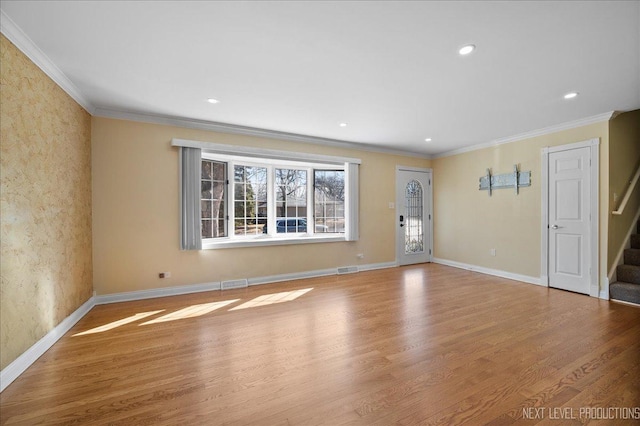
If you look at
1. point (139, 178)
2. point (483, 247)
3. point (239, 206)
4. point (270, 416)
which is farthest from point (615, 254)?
point (139, 178)

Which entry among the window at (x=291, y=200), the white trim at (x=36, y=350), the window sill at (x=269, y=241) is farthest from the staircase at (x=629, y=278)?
the white trim at (x=36, y=350)

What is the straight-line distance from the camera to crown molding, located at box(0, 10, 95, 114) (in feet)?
6.46

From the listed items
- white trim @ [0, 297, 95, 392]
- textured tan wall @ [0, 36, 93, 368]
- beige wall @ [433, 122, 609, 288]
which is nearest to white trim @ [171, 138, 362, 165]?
textured tan wall @ [0, 36, 93, 368]

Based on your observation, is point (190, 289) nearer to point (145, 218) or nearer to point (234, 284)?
point (234, 284)

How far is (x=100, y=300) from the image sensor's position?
3615 mm

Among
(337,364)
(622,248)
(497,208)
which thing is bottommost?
(337,364)

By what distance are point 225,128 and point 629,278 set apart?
6.08 meters

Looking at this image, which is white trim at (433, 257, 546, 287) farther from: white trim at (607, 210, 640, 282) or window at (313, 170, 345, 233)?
window at (313, 170, 345, 233)

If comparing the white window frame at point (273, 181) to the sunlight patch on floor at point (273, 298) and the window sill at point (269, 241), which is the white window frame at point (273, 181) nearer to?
the window sill at point (269, 241)

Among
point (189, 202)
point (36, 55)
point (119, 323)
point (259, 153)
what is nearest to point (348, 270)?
point (259, 153)

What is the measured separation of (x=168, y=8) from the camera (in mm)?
1834

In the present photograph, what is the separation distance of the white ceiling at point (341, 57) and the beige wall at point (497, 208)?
757 millimetres

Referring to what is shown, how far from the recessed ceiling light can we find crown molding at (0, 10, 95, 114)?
334 cm

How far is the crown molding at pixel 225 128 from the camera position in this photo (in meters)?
3.71
